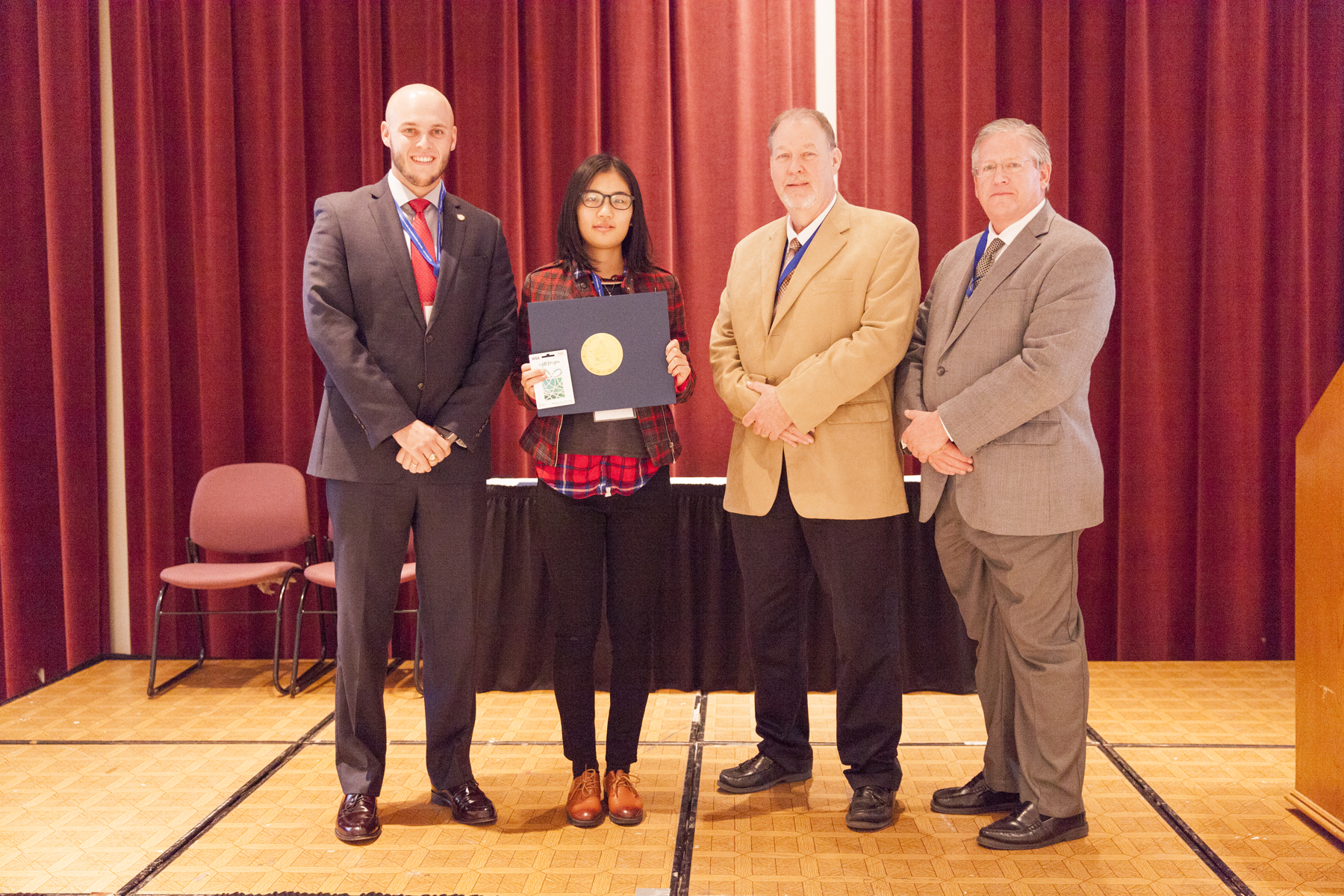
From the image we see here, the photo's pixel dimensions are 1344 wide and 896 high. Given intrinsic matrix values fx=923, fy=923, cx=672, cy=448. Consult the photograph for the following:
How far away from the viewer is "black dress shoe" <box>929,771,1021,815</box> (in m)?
2.72

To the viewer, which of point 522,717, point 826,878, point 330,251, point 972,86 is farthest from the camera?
point 972,86

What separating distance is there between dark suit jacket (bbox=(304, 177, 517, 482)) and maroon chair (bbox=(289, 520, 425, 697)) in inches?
44.4

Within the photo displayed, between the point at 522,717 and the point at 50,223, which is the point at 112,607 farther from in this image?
the point at 522,717

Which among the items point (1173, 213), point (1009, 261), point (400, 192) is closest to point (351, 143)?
point (400, 192)

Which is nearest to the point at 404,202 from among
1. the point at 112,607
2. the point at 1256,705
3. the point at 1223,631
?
the point at 112,607

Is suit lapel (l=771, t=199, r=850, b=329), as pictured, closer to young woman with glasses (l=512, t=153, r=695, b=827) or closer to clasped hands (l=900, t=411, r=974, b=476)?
young woman with glasses (l=512, t=153, r=695, b=827)

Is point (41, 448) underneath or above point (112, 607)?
above

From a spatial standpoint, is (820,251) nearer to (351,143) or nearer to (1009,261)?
(1009,261)

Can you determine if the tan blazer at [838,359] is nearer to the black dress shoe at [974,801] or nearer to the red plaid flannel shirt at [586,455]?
the red plaid flannel shirt at [586,455]

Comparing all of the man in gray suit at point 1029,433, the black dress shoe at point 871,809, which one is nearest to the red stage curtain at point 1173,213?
the man in gray suit at point 1029,433

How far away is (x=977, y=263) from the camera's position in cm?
258

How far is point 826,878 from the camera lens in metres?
2.36

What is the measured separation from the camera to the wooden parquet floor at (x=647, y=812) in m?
2.36

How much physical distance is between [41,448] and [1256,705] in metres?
5.36
